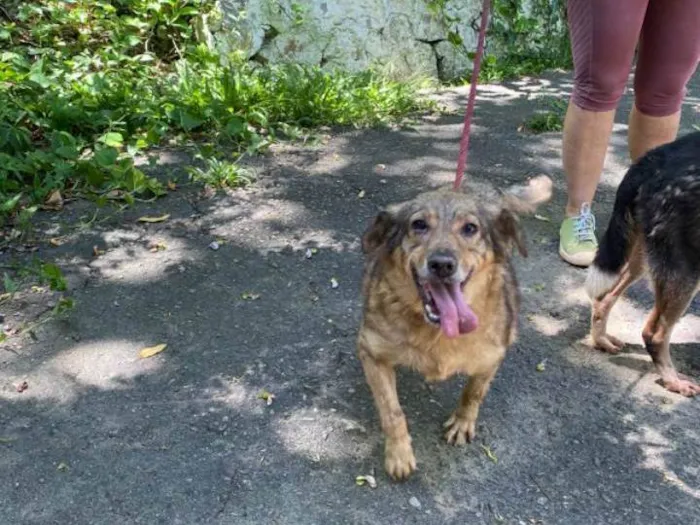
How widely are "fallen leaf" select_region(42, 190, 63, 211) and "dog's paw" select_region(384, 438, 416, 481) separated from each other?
3.06 meters

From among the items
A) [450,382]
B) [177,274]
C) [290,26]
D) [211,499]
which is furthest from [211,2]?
[211,499]

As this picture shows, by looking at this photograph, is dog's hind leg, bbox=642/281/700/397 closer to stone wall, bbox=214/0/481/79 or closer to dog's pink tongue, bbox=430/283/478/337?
dog's pink tongue, bbox=430/283/478/337

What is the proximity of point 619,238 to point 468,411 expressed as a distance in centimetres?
112

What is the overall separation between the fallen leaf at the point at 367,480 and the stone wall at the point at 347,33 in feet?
16.5

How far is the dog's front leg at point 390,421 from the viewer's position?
8.10 feet

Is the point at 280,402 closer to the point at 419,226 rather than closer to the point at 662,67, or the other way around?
the point at 419,226

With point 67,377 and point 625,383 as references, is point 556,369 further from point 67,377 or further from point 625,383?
point 67,377

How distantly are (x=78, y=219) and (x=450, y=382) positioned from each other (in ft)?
9.00

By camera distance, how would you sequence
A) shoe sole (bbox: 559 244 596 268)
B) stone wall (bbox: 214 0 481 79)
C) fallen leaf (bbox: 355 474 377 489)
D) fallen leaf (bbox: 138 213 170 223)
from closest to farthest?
fallen leaf (bbox: 355 474 377 489) < shoe sole (bbox: 559 244 596 268) < fallen leaf (bbox: 138 213 170 223) < stone wall (bbox: 214 0 481 79)

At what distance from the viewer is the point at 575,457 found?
102 inches

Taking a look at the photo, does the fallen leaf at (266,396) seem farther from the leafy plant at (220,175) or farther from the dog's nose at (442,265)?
the leafy plant at (220,175)

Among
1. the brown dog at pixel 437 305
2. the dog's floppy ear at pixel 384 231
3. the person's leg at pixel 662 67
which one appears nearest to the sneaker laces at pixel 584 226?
the person's leg at pixel 662 67

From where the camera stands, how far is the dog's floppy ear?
2.66 metres

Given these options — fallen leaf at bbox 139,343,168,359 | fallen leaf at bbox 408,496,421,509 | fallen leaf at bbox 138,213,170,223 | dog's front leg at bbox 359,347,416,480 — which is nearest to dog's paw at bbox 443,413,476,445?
dog's front leg at bbox 359,347,416,480
